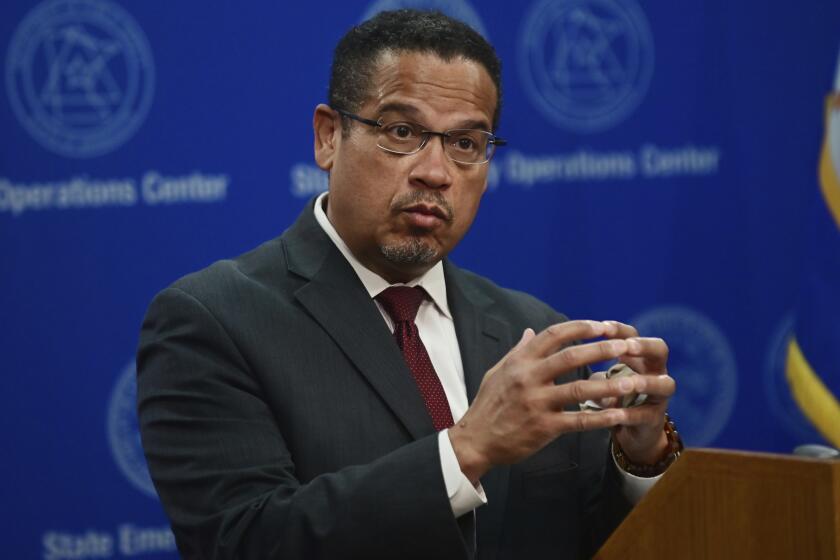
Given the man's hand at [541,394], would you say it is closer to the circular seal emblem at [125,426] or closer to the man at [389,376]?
the man at [389,376]

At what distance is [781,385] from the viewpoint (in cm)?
374

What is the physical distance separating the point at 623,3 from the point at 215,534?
2.47 metres

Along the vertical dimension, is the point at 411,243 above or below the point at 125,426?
above

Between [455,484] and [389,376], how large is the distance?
1.30 feet

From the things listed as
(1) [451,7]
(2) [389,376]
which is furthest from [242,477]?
(1) [451,7]

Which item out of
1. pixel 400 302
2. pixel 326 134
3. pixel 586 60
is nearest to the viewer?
pixel 400 302

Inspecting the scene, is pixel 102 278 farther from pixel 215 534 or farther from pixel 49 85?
pixel 215 534

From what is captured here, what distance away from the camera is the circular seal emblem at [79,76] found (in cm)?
332

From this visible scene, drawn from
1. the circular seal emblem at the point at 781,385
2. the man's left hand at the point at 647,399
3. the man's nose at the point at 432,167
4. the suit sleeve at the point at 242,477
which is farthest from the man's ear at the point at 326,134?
the circular seal emblem at the point at 781,385

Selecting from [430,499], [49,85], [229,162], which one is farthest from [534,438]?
[49,85]

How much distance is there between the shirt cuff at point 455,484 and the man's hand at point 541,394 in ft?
0.04

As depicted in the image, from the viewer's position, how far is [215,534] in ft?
6.34

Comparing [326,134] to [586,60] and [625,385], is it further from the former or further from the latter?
[586,60]

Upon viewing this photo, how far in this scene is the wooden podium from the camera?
4.77 feet
